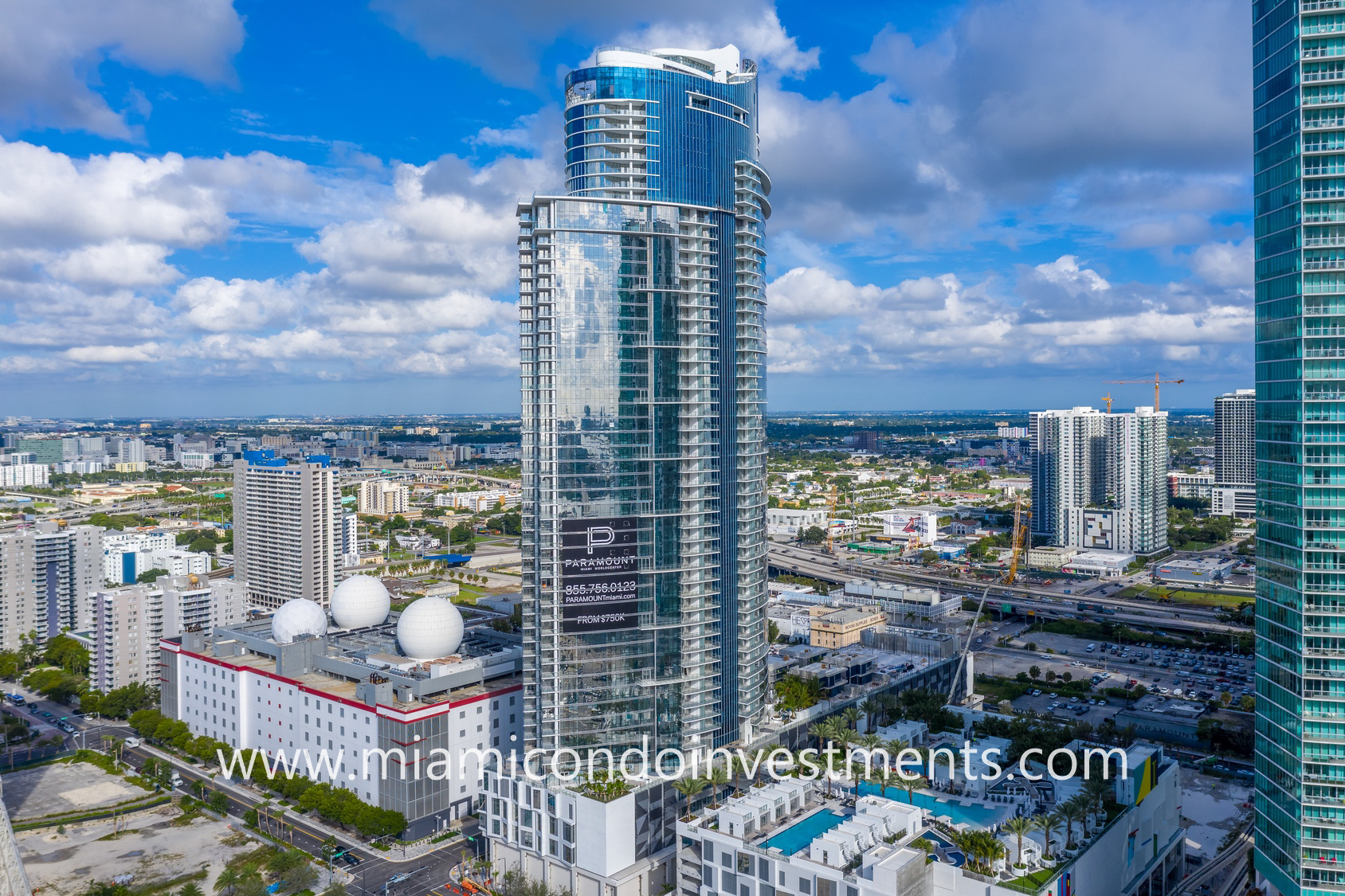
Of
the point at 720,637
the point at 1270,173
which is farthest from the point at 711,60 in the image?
the point at 720,637

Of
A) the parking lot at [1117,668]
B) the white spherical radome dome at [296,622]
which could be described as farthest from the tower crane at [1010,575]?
the white spherical radome dome at [296,622]

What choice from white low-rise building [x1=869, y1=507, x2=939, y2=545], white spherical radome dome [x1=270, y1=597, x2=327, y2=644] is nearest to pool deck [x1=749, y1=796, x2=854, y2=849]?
white spherical radome dome [x1=270, y1=597, x2=327, y2=644]

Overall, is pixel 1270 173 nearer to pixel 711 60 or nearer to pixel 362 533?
pixel 711 60

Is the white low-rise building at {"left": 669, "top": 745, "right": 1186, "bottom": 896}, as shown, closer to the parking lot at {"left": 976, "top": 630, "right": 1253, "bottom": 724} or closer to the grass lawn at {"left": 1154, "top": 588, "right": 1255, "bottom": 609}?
the parking lot at {"left": 976, "top": 630, "right": 1253, "bottom": 724}

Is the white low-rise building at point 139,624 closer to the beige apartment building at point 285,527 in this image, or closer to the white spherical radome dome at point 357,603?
the beige apartment building at point 285,527

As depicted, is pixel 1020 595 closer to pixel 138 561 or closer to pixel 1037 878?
pixel 1037 878

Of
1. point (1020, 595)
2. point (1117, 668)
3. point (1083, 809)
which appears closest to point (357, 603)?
point (1083, 809)

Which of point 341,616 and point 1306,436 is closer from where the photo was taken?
point 1306,436
